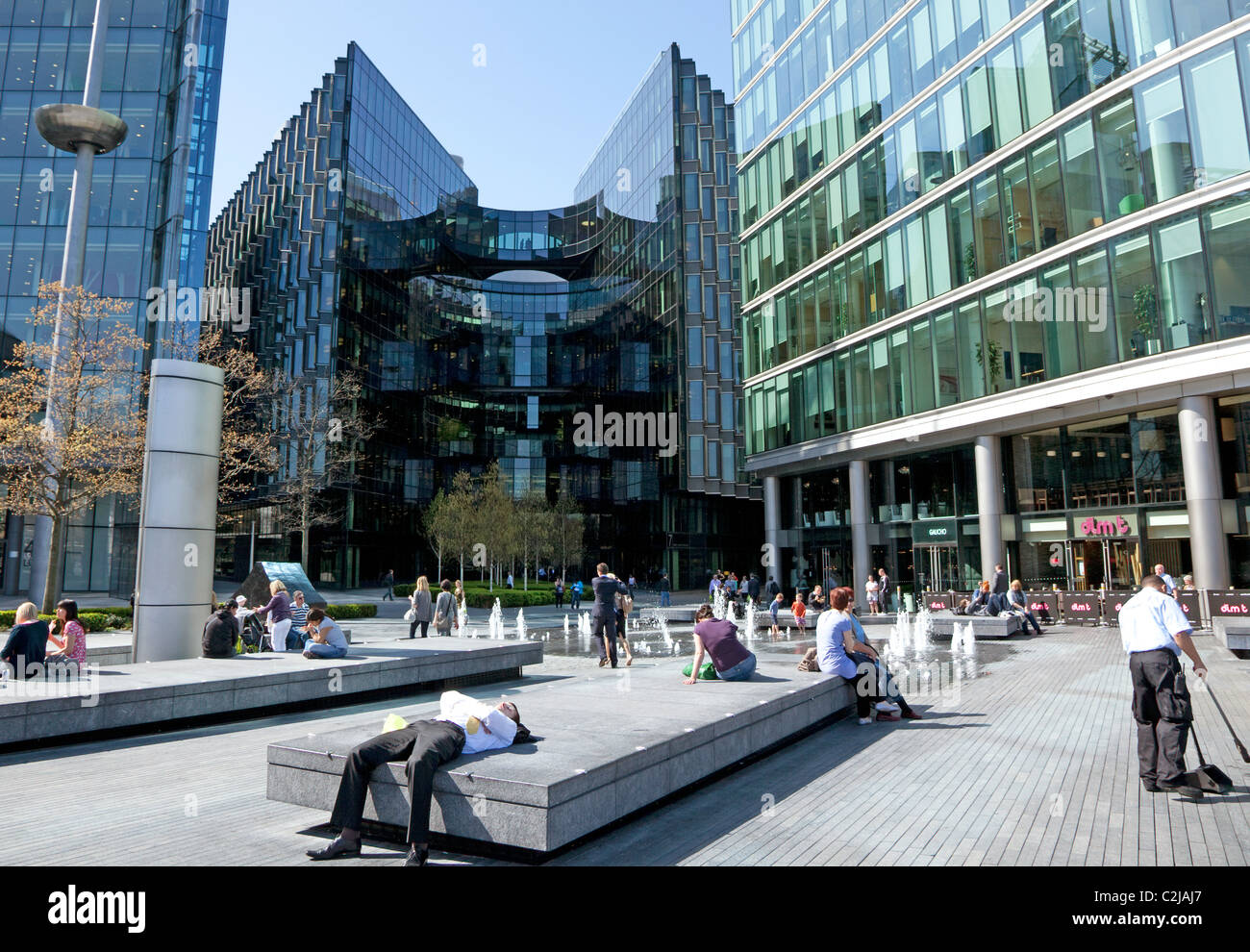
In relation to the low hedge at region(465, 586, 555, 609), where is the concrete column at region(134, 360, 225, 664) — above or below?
above

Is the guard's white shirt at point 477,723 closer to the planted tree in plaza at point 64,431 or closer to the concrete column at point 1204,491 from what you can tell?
the planted tree in plaza at point 64,431

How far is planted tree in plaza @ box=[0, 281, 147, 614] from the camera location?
21.0 m

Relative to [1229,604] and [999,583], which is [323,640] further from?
[1229,604]

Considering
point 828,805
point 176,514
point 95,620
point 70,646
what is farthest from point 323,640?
point 95,620

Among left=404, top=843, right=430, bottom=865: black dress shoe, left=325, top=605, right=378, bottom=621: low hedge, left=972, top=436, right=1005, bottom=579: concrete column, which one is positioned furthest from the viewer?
left=972, top=436, right=1005, bottom=579: concrete column

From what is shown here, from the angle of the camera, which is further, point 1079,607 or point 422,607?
point 1079,607

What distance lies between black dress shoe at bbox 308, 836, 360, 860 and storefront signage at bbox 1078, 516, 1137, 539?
27850 mm

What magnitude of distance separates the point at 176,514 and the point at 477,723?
958 centimetres

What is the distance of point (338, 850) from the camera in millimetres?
4953

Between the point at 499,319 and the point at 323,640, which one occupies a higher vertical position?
the point at 499,319

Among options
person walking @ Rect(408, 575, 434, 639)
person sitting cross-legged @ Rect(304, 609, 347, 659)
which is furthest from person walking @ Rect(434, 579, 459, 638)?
person sitting cross-legged @ Rect(304, 609, 347, 659)

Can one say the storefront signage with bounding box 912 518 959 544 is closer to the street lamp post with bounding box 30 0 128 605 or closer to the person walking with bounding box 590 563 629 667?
the person walking with bounding box 590 563 629 667
